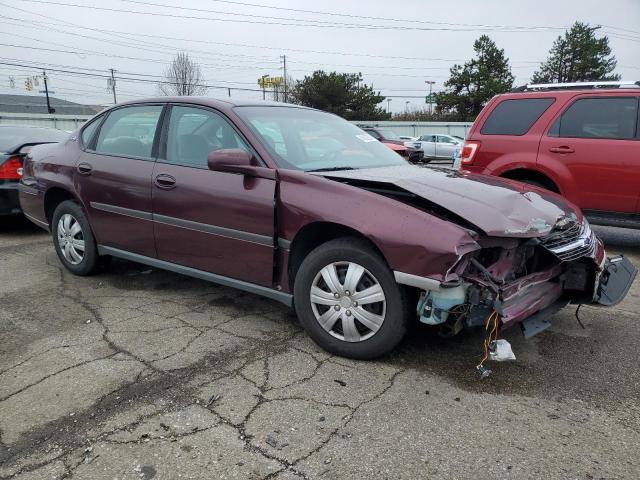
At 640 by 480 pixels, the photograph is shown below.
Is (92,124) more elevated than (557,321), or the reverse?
(92,124)

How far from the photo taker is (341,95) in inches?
1832

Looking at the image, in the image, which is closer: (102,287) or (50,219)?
(102,287)

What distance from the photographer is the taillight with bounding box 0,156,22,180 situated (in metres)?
6.50

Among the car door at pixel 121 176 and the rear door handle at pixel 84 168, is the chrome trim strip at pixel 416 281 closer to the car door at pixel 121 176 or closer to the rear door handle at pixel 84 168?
the car door at pixel 121 176

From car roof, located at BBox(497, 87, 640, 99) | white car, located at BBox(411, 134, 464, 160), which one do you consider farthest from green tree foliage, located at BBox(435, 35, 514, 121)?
car roof, located at BBox(497, 87, 640, 99)

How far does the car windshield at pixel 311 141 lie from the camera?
366cm

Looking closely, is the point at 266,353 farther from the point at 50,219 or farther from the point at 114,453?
the point at 50,219

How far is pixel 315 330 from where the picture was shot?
329cm

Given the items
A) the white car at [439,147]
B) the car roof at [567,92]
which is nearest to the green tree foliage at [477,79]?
the white car at [439,147]

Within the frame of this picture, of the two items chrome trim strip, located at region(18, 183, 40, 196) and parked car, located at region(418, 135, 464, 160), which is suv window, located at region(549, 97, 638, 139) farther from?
parked car, located at region(418, 135, 464, 160)

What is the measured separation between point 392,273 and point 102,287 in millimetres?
2912

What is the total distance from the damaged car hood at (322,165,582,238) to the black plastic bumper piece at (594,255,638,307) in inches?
16.8

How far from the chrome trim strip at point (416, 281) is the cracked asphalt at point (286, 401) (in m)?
0.58

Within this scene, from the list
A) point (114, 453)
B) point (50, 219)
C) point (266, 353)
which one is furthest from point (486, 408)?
point (50, 219)
